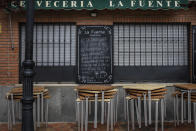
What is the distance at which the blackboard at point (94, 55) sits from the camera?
6.00 metres

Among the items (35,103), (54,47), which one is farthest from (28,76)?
(54,47)

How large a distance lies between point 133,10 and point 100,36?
1.25 meters

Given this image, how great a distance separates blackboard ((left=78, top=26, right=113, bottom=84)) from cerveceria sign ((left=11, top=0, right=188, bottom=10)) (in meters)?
0.72

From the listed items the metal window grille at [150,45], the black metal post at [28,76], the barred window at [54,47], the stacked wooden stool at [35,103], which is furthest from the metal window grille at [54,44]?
the black metal post at [28,76]

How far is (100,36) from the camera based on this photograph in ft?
19.7

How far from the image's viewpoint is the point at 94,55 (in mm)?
6020

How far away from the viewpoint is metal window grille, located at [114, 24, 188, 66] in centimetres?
617

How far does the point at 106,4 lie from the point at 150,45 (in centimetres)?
187

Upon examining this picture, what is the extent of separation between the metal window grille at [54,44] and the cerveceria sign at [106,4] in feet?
2.52

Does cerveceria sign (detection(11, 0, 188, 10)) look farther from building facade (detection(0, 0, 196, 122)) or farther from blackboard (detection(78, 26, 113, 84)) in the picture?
blackboard (detection(78, 26, 113, 84))

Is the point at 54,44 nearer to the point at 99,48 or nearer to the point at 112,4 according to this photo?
the point at 99,48

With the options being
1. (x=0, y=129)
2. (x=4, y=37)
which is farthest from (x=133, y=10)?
(x=0, y=129)

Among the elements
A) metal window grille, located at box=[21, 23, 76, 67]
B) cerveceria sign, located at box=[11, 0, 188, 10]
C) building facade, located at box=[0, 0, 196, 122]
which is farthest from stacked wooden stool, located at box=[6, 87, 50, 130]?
cerveceria sign, located at box=[11, 0, 188, 10]

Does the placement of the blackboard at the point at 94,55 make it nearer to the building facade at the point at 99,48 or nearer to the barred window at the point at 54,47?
the building facade at the point at 99,48
